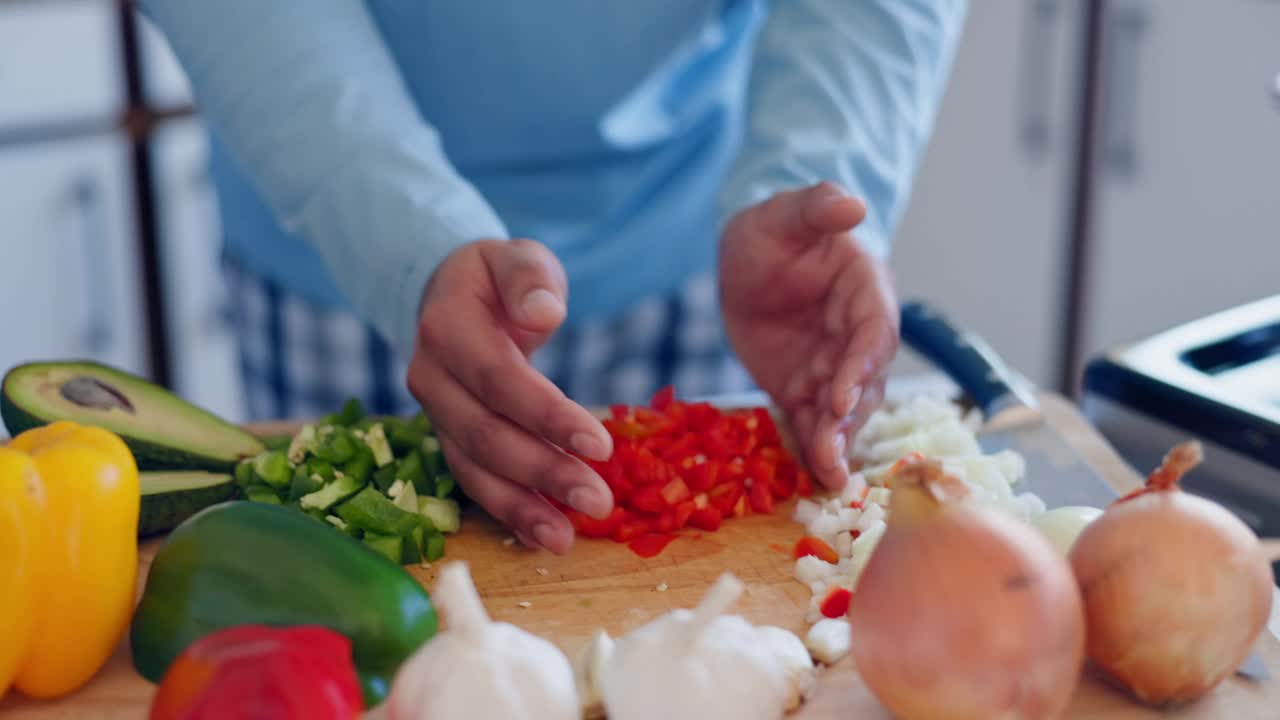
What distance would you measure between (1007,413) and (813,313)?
0.69ft

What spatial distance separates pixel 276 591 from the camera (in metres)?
0.83

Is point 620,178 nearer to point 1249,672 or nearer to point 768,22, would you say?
point 768,22

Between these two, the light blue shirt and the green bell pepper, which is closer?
the green bell pepper

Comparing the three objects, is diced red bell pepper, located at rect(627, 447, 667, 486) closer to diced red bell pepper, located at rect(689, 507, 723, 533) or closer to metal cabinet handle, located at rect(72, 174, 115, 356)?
diced red bell pepper, located at rect(689, 507, 723, 533)

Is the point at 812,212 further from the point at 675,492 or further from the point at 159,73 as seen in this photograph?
the point at 159,73

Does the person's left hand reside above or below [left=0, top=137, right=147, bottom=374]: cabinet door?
above

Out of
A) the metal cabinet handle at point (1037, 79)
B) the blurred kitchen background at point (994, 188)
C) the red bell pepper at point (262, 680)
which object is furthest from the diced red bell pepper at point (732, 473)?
the metal cabinet handle at point (1037, 79)

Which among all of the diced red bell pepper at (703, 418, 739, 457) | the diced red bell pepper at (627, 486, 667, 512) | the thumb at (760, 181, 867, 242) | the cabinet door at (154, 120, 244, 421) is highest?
the thumb at (760, 181, 867, 242)

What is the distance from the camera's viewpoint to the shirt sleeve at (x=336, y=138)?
1.14m

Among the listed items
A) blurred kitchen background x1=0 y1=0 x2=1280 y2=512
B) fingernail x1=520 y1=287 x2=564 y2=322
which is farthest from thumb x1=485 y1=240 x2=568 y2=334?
blurred kitchen background x1=0 y1=0 x2=1280 y2=512

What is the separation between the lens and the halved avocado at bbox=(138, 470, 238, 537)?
3.46ft

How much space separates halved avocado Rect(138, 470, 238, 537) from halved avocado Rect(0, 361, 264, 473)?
2 cm

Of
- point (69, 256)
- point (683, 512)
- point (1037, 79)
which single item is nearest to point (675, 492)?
point (683, 512)

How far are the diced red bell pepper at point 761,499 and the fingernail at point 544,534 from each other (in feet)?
0.64
